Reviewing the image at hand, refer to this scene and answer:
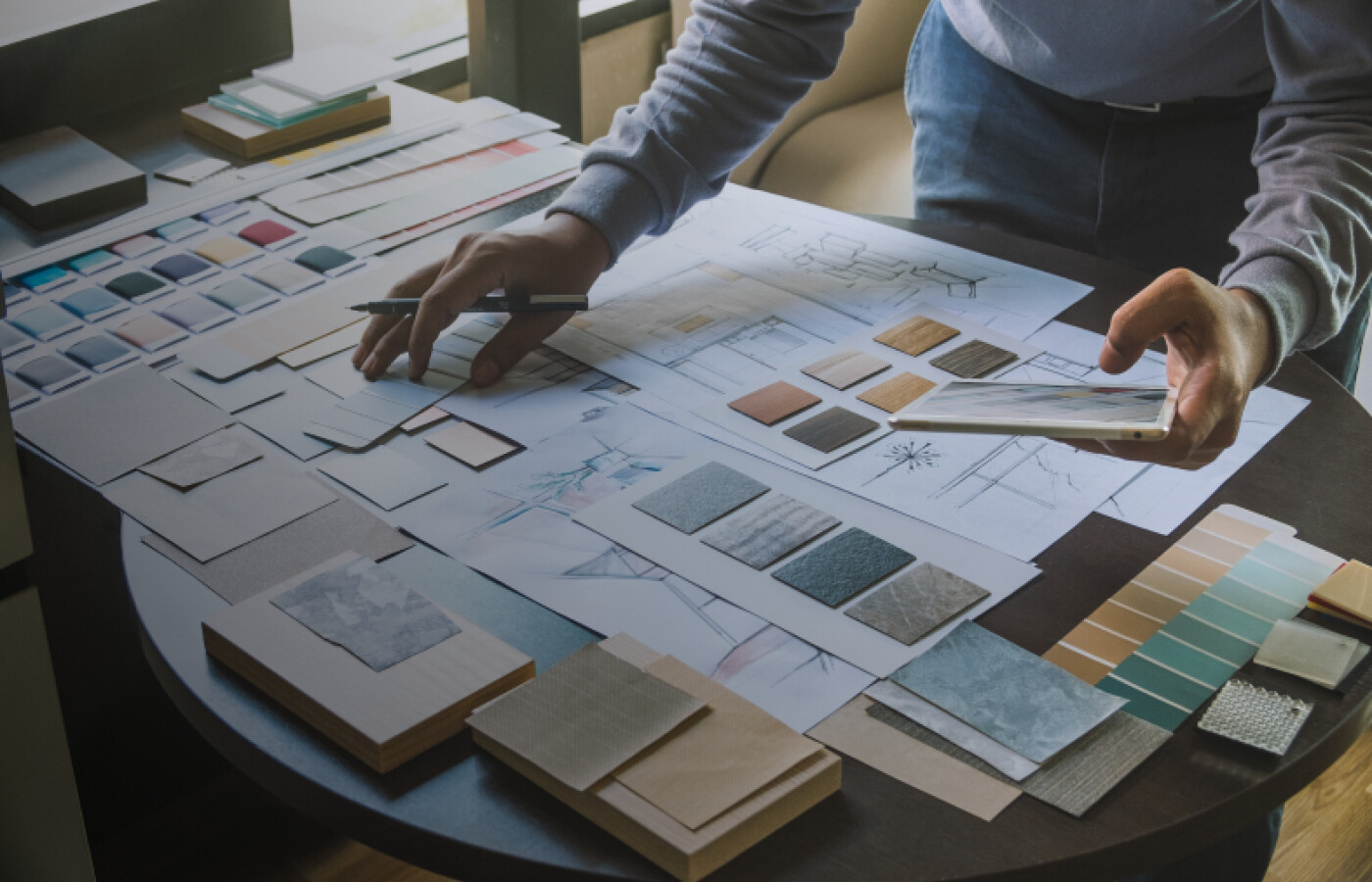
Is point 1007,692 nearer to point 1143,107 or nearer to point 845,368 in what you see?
point 845,368

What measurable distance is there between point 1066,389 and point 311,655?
1.83 feet

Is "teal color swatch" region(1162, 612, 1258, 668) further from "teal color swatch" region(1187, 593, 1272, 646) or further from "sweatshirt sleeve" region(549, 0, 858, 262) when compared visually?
"sweatshirt sleeve" region(549, 0, 858, 262)

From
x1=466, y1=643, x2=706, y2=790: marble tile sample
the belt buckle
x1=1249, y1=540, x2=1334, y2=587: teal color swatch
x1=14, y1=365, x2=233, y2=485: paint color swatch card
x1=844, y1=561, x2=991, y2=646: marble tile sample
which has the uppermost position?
the belt buckle

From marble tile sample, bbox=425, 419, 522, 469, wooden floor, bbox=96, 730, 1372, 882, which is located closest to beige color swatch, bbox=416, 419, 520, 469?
marble tile sample, bbox=425, 419, 522, 469

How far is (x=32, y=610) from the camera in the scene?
82 centimetres

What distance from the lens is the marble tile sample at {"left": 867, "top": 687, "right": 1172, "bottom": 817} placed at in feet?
2.32

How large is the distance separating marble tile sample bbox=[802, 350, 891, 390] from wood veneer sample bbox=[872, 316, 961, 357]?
0.03 meters

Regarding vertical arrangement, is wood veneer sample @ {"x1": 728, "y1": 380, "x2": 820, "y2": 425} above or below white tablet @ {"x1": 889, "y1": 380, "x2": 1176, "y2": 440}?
below

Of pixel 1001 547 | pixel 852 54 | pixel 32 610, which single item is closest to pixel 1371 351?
pixel 852 54

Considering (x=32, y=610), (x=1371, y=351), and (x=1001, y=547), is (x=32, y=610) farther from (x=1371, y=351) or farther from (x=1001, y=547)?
(x=1371, y=351)

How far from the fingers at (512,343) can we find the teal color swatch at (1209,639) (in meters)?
0.57

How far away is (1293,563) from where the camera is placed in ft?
2.91

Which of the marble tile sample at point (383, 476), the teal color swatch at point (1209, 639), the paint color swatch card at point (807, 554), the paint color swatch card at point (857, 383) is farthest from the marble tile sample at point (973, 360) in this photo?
the marble tile sample at point (383, 476)

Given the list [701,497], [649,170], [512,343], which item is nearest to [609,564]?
[701,497]
